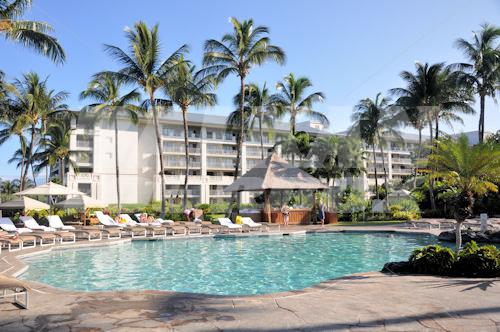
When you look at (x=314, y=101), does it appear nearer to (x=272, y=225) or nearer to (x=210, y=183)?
(x=272, y=225)

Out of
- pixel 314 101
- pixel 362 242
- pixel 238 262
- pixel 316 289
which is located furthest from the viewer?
pixel 314 101

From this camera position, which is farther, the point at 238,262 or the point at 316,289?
the point at 238,262

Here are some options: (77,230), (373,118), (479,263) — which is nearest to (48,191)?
(77,230)

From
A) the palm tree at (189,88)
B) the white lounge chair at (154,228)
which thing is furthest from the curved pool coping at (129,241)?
the palm tree at (189,88)

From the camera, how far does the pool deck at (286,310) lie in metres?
4.98

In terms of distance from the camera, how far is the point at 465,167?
31.3 feet

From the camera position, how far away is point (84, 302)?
625 centimetres

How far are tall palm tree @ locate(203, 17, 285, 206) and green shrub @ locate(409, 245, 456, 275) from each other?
674 inches

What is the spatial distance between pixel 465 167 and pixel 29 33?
13.0 meters

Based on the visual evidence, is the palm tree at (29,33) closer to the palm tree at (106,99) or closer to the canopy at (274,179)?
the canopy at (274,179)

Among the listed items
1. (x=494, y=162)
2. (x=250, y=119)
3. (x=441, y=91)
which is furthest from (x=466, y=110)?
(x=494, y=162)

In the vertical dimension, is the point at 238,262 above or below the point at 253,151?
below

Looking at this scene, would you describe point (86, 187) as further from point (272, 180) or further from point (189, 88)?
point (272, 180)

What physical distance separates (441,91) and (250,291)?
25760 mm
